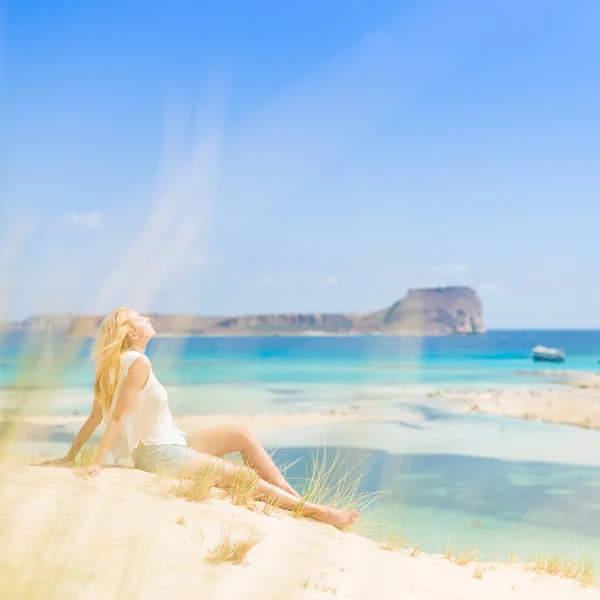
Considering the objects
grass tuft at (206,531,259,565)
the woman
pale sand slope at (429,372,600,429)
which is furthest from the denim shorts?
pale sand slope at (429,372,600,429)

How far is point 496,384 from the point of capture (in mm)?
28484

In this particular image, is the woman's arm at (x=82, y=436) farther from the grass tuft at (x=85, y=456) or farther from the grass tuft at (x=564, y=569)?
the grass tuft at (x=564, y=569)

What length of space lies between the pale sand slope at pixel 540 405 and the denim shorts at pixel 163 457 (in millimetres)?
12474

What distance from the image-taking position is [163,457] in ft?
12.9

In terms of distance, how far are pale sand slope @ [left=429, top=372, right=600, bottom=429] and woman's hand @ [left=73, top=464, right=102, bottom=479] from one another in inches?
509

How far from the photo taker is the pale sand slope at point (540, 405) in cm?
1597

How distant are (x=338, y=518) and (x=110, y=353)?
1557 millimetres

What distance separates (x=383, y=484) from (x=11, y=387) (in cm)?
852

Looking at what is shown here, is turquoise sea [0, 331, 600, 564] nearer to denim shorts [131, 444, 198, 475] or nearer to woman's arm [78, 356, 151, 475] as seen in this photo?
woman's arm [78, 356, 151, 475]

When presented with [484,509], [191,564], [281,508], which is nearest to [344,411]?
[484,509]

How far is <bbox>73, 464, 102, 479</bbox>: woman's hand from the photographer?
362 centimetres

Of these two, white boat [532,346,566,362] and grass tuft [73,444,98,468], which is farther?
white boat [532,346,566,362]

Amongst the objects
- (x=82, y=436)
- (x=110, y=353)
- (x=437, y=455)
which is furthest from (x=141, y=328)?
(x=437, y=455)

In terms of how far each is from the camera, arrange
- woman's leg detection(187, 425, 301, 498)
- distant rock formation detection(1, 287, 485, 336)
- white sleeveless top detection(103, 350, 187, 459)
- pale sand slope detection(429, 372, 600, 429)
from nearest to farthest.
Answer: distant rock formation detection(1, 287, 485, 336) < white sleeveless top detection(103, 350, 187, 459) < woman's leg detection(187, 425, 301, 498) < pale sand slope detection(429, 372, 600, 429)
